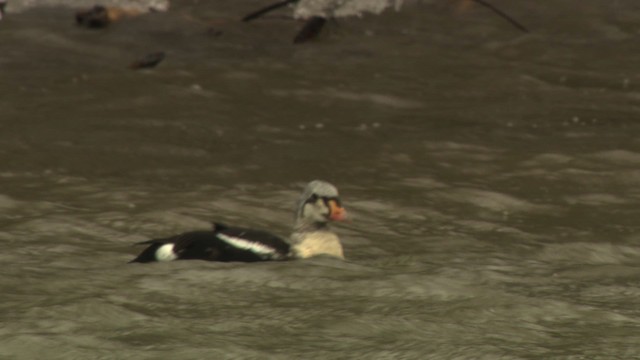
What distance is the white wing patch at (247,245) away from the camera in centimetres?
966

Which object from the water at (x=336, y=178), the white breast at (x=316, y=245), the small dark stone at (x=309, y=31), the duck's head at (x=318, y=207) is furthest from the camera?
the small dark stone at (x=309, y=31)

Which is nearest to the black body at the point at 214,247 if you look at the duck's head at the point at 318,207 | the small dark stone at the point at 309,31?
the duck's head at the point at 318,207

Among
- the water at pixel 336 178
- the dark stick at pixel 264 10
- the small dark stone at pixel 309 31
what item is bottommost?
the water at pixel 336 178

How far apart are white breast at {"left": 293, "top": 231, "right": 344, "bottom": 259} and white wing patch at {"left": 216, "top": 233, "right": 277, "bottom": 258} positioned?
0.39 metres

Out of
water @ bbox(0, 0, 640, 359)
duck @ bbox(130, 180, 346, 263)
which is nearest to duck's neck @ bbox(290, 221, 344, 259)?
duck @ bbox(130, 180, 346, 263)

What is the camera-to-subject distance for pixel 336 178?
12906 millimetres

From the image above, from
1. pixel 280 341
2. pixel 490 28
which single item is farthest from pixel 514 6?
pixel 280 341

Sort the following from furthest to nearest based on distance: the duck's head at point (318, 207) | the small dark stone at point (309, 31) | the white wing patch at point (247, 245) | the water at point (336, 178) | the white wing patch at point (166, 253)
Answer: the small dark stone at point (309, 31), the duck's head at point (318, 207), the white wing patch at point (247, 245), the white wing patch at point (166, 253), the water at point (336, 178)

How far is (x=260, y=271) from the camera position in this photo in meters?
9.46

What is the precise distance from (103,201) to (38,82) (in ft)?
12.1

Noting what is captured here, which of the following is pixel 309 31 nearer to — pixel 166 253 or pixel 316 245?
pixel 316 245

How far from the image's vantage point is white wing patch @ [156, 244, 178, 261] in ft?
31.3

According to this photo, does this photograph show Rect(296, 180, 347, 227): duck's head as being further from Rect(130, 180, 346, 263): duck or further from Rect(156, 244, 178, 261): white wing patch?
Rect(156, 244, 178, 261): white wing patch

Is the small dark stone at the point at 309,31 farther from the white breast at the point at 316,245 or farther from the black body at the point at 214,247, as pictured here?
the black body at the point at 214,247
